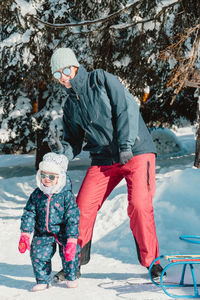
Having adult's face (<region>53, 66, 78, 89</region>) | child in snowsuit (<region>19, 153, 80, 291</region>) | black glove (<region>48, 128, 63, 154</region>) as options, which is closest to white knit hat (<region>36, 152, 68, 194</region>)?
child in snowsuit (<region>19, 153, 80, 291</region>)

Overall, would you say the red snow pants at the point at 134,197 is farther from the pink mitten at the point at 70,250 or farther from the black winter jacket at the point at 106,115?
the pink mitten at the point at 70,250

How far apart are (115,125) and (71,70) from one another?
562 millimetres

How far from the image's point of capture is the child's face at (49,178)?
3.35 m

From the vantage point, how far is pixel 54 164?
336 centimetres

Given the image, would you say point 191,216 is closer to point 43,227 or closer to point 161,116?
point 43,227

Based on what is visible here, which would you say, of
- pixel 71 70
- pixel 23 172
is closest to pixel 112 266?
pixel 71 70

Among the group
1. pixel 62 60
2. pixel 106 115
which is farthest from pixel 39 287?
pixel 62 60

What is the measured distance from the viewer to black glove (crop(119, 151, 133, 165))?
3.33 meters

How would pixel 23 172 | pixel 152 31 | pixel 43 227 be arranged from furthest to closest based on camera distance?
1. pixel 23 172
2. pixel 152 31
3. pixel 43 227

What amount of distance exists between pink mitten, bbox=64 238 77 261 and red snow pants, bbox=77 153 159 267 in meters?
0.33

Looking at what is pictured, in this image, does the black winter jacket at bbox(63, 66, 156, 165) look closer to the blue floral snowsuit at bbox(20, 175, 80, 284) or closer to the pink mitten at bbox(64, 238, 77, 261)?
the blue floral snowsuit at bbox(20, 175, 80, 284)

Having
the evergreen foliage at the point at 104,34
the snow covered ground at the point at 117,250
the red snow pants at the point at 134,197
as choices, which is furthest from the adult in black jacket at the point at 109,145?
the evergreen foliage at the point at 104,34

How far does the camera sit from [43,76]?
10664 mm

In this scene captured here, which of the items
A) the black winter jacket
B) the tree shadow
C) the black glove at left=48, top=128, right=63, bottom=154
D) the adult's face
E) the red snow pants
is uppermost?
the adult's face
